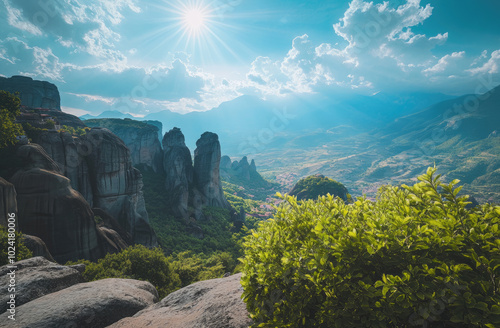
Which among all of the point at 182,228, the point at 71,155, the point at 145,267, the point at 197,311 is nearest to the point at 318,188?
the point at 182,228

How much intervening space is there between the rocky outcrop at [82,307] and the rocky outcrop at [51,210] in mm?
11594

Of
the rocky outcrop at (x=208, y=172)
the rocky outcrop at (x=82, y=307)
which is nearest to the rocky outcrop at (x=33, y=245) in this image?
the rocky outcrop at (x=82, y=307)

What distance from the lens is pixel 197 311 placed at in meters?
6.05

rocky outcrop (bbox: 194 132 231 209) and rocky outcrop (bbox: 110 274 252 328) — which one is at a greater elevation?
rocky outcrop (bbox: 194 132 231 209)

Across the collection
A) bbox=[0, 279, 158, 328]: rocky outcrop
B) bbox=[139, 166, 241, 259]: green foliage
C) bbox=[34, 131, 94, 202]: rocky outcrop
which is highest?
bbox=[34, 131, 94, 202]: rocky outcrop

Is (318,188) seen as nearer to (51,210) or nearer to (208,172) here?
(208,172)

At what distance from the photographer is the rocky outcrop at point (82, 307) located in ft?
20.5

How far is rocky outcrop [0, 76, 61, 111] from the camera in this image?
5625cm

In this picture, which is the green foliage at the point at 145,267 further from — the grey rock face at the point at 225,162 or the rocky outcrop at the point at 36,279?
the grey rock face at the point at 225,162

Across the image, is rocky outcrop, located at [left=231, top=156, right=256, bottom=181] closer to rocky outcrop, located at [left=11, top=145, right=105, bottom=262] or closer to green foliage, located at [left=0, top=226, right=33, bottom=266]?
rocky outcrop, located at [left=11, top=145, right=105, bottom=262]

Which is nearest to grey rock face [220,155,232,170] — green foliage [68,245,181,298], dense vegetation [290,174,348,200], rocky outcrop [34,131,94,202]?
dense vegetation [290,174,348,200]

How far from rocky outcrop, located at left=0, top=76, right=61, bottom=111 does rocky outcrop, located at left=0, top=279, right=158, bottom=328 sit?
74425 millimetres

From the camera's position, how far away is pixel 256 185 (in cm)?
12725

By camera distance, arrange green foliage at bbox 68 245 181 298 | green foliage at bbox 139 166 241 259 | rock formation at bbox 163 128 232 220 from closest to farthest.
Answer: green foliage at bbox 68 245 181 298 → green foliage at bbox 139 166 241 259 → rock formation at bbox 163 128 232 220
